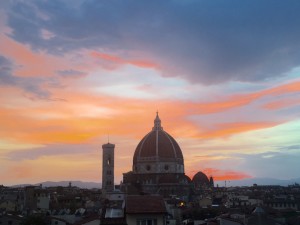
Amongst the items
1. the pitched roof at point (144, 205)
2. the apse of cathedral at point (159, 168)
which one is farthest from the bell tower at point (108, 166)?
the pitched roof at point (144, 205)

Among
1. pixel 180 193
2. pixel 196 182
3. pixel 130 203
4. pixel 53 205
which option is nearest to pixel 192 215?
pixel 53 205

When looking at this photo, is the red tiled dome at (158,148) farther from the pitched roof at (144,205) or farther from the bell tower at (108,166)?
the pitched roof at (144,205)

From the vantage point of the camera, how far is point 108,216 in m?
21.9

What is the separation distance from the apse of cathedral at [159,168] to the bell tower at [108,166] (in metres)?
3.39

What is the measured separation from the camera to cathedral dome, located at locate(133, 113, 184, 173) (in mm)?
109062

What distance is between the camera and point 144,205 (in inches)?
786

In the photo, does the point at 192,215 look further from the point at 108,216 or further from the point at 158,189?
the point at 158,189

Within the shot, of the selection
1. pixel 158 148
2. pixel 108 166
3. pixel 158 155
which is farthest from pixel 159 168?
pixel 108 166

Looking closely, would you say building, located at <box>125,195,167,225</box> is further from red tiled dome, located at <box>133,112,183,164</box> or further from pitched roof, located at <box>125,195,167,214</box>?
red tiled dome, located at <box>133,112,183,164</box>

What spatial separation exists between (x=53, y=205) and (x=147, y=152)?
45.7 m

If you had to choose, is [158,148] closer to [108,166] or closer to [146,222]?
[108,166]

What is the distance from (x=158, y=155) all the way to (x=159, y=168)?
3022mm

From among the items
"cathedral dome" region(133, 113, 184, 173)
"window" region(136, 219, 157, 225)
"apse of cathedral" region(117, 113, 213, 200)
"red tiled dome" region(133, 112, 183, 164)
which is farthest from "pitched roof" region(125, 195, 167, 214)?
"red tiled dome" region(133, 112, 183, 164)

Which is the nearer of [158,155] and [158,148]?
[158,155]
